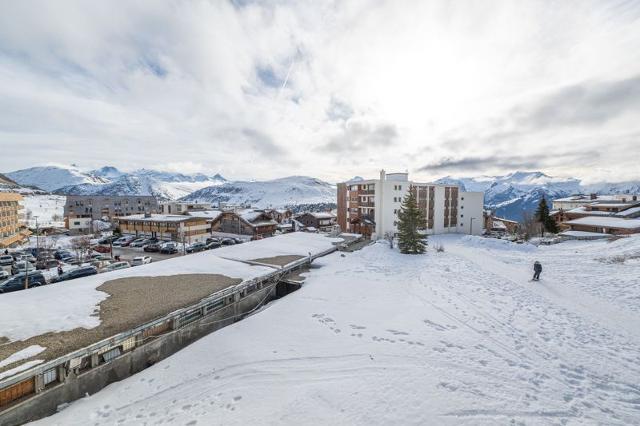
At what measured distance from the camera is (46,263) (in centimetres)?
3331

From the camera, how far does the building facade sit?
162 feet

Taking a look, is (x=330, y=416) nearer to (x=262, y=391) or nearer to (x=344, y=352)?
(x=262, y=391)

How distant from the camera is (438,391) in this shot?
9.06m

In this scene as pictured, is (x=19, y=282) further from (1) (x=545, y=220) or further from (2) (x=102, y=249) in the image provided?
(1) (x=545, y=220)

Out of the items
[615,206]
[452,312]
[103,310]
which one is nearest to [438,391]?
[452,312]

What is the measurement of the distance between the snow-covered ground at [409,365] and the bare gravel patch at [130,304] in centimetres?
229

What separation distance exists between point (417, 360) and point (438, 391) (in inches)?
73.2

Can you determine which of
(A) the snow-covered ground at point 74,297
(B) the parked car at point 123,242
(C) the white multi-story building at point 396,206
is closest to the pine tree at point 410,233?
(C) the white multi-story building at point 396,206

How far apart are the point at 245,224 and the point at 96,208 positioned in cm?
6089

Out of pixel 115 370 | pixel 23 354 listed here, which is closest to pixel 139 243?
pixel 115 370

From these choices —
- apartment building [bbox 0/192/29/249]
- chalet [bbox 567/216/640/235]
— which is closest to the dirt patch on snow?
apartment building [bbox 0/192/29/249]

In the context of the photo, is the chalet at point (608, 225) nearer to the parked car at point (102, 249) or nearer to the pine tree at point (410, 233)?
the pine tree at point (410, 233)

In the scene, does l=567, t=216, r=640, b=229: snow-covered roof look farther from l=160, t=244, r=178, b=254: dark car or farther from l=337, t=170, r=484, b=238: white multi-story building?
l=160, t=244, r=178, b=254: dark car

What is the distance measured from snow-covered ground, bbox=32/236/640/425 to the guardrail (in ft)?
4.49
